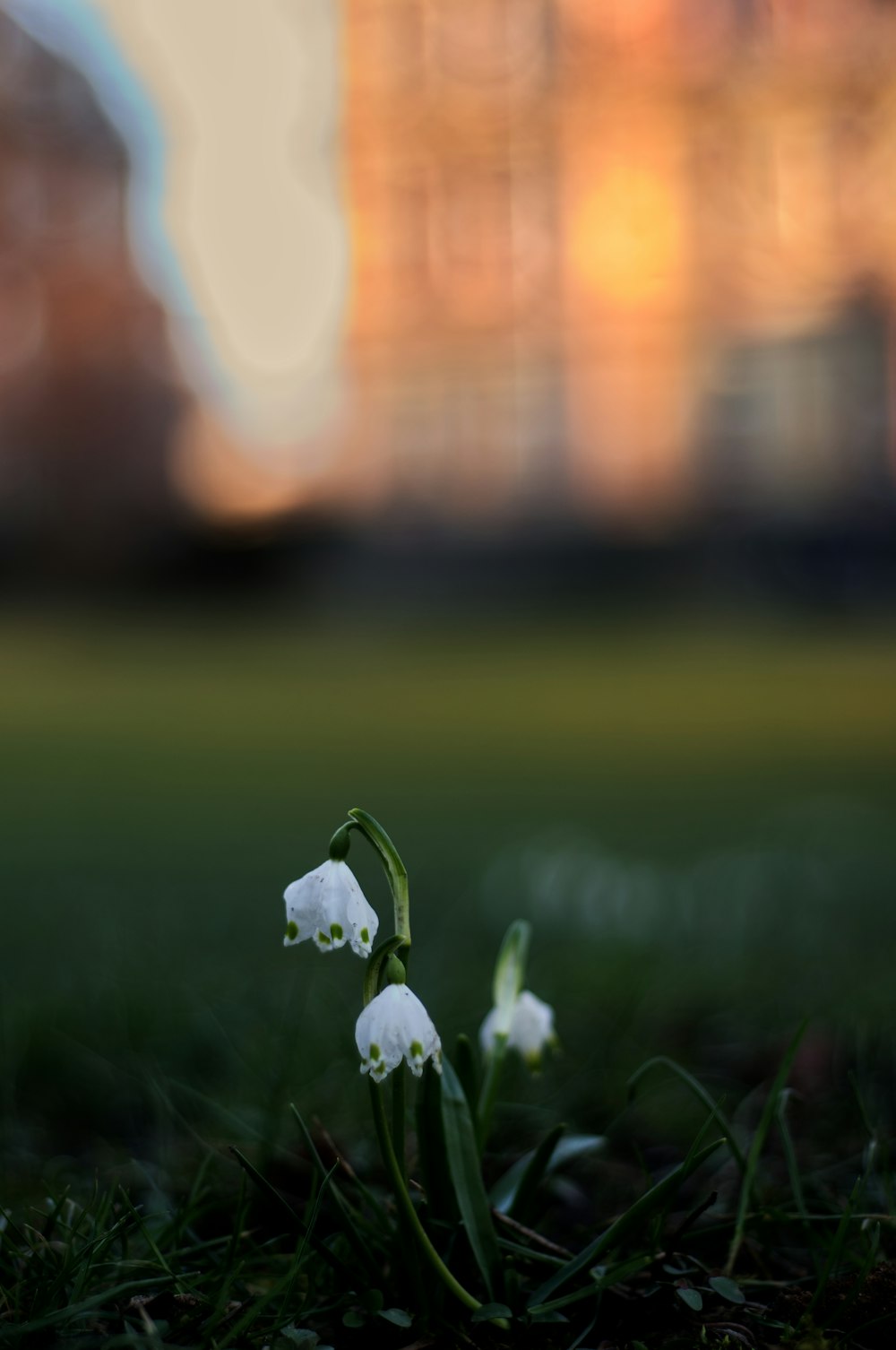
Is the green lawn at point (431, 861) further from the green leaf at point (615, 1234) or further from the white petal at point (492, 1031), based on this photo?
the green leaf at point (615, 1234)

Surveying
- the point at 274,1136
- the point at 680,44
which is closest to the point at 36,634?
the point at 680,44

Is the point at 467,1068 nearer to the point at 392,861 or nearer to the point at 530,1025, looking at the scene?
the point at 530,1025

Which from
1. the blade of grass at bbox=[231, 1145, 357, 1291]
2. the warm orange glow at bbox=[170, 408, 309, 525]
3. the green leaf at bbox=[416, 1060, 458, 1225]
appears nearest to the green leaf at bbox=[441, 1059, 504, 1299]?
the green leaf at bbox=[416, 1060, 458, 1225]

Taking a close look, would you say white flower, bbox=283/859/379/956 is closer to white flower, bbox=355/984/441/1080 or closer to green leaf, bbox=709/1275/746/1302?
white flower, bbox=355/984/441/1080

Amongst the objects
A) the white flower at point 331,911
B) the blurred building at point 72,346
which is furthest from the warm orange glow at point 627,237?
the white flower at point 331,911

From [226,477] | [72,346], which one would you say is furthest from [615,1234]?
[72,346]

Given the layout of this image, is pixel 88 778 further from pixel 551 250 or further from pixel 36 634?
pixel 551 250
